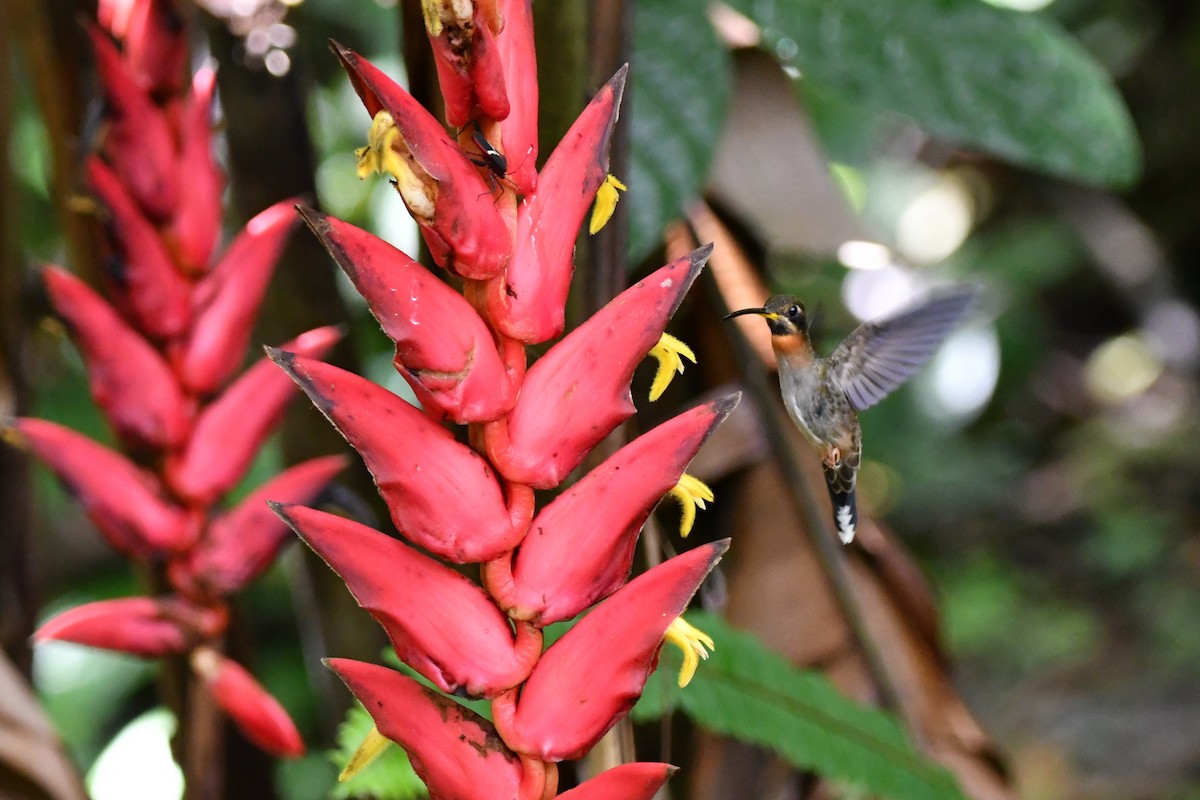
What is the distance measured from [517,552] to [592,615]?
1.3 inches

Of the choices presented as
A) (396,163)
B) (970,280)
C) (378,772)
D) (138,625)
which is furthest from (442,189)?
(970,280)

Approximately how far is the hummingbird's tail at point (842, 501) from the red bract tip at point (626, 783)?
0.26 metres

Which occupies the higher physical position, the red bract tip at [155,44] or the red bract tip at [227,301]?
the red bract tip at [155,44]

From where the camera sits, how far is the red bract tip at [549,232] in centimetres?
38

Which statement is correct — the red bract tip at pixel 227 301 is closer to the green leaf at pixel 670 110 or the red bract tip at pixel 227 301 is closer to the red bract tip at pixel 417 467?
the green leaf at pixel 670 110

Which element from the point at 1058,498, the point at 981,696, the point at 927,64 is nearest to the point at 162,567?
the point at 927,64

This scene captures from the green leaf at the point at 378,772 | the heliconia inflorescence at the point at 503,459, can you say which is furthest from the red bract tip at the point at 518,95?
the green leaf at the point at 378,772

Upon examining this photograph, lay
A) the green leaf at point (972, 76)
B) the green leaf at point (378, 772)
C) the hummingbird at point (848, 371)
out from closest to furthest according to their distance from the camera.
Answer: the green leaf at point (378, 772) < the hummingbird at point (848, 371) < the green leaf at point (972, 76)

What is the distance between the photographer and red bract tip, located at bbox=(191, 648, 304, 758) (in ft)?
2.06

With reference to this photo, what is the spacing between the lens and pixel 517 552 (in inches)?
15.4

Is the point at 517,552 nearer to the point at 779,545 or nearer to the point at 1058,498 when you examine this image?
the point at 779,545

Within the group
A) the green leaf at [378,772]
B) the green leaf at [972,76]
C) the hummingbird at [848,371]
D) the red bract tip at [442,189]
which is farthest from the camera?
the green leaf at [972,76]

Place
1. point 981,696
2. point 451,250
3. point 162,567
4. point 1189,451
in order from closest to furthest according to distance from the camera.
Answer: point 451,250, point 162,567, point 981,696, point 1189,451

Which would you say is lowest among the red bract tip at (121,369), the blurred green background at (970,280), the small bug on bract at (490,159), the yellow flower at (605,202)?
the blurred green background at (970,280)
